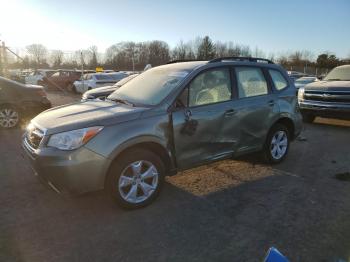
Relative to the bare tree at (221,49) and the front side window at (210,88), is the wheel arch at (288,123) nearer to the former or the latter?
the front side window at (210,88)

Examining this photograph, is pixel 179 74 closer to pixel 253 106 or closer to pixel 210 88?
pixel 210 88

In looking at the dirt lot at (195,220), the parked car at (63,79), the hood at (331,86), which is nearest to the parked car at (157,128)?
the dirt lot at (195,220)

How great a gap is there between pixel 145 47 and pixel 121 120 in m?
90.7

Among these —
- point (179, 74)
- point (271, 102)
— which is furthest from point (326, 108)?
point (179, 74)

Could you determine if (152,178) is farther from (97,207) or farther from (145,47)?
(145,47)

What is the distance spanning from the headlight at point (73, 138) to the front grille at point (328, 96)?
7.73 m

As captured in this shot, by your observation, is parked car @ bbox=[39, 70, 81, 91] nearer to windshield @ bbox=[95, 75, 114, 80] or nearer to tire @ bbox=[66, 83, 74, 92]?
tire @ bbox=[66, 83, 74, 92]

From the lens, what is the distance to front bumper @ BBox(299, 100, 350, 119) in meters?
8.92

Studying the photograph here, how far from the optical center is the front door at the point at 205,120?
416 cm

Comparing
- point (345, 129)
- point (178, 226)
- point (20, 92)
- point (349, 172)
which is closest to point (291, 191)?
point (349, 172)

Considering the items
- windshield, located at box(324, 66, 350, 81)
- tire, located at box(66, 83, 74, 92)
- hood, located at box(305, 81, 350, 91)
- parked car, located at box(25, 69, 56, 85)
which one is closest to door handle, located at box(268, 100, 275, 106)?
hood, located at box(305, 81, 350, 91)

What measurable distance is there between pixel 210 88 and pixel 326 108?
607 cm

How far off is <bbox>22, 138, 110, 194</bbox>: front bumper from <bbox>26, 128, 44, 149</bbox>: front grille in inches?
6.8

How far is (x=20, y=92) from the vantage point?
8.93 m
